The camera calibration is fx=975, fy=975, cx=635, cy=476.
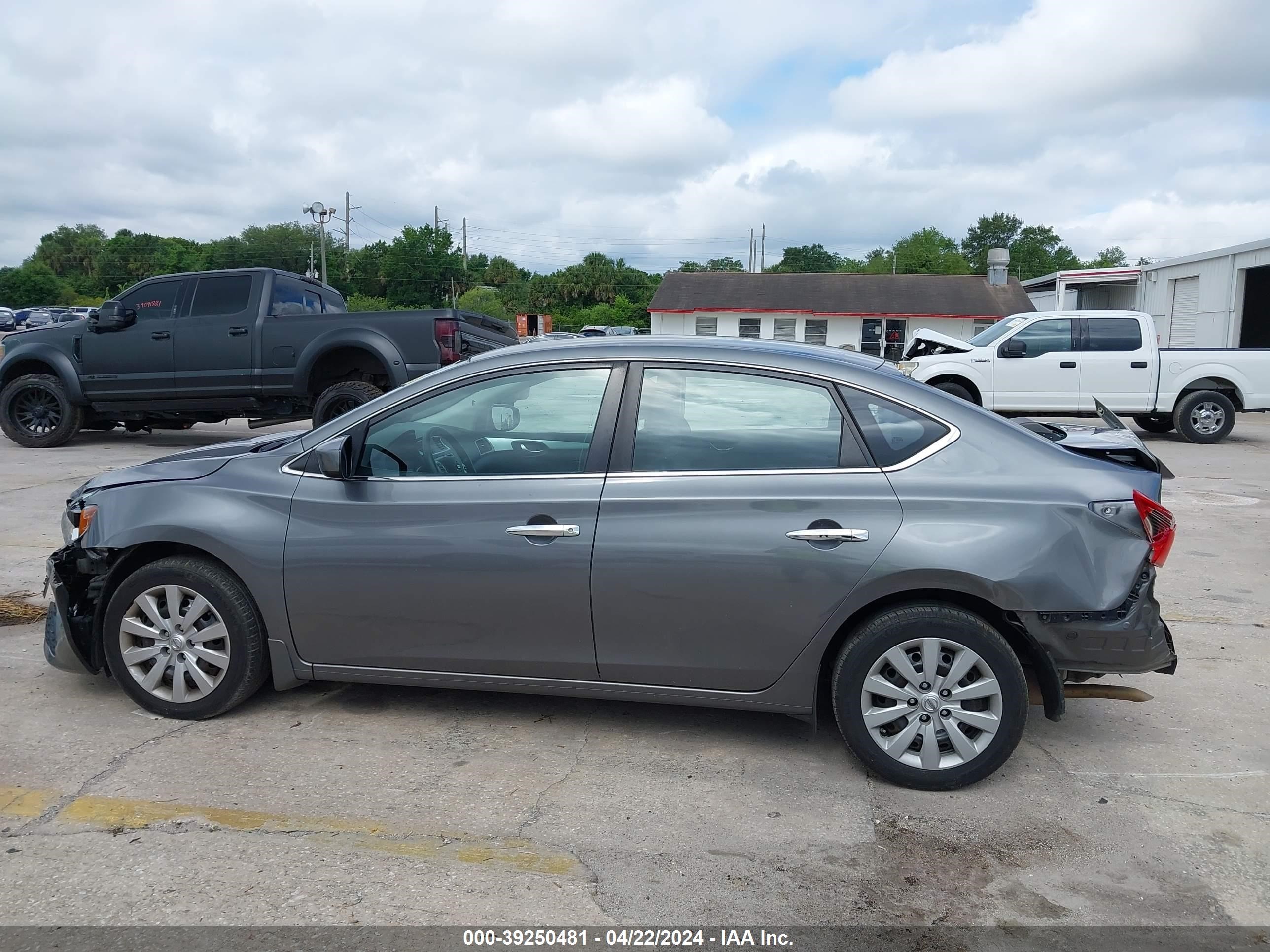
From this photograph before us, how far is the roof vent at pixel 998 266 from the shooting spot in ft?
136

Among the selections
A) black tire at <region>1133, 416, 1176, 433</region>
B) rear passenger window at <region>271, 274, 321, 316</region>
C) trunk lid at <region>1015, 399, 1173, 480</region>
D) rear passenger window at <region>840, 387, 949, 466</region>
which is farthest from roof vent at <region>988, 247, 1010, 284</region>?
rear passenger window at <region>840, 387, 949, 466</region>

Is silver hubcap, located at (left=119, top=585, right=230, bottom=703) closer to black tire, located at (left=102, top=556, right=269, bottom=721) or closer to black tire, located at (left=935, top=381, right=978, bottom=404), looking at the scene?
black tire, located at (left=102, top=556, right=269, bottom=721)

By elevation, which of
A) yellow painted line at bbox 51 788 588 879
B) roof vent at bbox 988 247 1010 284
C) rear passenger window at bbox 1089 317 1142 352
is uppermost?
roof vent at bbox 988 247 1010 284

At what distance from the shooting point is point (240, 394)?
11.8 m

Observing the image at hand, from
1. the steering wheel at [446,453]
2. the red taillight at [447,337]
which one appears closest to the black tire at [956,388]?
the red taillight at [447,337]

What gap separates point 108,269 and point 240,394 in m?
94.3

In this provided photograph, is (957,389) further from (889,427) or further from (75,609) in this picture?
(75,609)

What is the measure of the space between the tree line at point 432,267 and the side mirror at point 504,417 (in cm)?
5967

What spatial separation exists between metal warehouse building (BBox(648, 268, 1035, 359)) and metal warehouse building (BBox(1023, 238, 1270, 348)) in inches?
351

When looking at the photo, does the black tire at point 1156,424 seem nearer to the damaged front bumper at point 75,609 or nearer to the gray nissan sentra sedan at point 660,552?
the gray nissan sentra sedan at point 660,552

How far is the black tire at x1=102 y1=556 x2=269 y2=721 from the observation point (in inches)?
160

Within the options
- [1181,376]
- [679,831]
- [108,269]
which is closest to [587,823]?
[679,831]

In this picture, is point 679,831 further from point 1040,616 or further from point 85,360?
point 85,360

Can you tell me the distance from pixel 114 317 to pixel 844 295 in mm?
34810
